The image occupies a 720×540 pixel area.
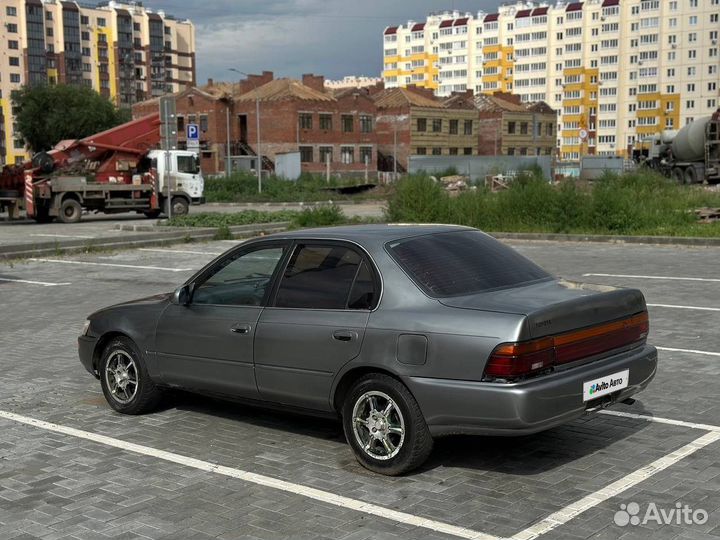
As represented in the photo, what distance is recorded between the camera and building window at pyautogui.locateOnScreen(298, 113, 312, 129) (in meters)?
77.4

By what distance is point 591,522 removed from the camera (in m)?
4.48

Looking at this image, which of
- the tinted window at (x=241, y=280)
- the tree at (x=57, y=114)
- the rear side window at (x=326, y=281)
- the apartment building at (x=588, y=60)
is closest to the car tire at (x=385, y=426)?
the rear side window at (x=326, y=281)

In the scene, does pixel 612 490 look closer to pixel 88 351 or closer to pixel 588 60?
pixel 88 351

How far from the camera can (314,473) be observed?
17.7 feet

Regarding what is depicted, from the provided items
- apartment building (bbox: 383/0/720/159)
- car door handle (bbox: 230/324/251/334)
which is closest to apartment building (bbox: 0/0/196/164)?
apartment building (bbox: 383/0/720/159)

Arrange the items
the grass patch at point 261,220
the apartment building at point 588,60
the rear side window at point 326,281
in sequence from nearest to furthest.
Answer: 1. the rear side window at point 326,281
2. the grass patch at point 261,220
3. the apartment building at point 588,60

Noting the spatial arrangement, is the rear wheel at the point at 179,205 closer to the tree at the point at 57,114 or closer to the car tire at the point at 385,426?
the car tire at the point at 385,426

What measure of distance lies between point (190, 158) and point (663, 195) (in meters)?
19.1

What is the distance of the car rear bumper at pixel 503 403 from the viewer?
4.77 m

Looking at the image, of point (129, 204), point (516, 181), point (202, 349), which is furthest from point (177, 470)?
point (129, 204)

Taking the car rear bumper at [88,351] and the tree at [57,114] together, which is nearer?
the car rear bumper at [88,351]

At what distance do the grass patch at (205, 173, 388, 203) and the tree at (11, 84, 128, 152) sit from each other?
110 feet

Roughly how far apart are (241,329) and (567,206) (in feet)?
60.9

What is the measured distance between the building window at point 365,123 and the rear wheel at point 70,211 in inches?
2087
